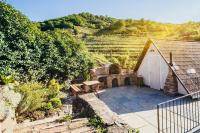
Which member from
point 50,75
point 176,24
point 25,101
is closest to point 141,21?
point 176,24

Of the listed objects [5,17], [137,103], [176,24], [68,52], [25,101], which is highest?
[176,24]

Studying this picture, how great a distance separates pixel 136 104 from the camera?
9.54 m

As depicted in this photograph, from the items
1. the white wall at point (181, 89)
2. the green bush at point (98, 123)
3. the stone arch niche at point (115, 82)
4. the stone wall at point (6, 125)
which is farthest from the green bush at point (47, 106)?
the white wall at point (181, 89)

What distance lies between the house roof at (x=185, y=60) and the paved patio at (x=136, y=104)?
1336 mm

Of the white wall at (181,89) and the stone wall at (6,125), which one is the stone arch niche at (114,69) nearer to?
the white wall at (181,89)

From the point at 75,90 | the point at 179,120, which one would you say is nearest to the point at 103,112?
the point at 179,120

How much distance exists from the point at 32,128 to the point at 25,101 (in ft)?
7.95

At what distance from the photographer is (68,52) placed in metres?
13.6

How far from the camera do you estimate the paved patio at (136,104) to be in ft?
23.9

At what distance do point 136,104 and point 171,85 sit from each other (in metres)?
2.51

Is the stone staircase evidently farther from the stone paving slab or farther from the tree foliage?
the tree foliage

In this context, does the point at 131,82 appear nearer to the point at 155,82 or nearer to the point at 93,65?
the point at 155,82

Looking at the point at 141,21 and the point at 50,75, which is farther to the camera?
the point at 141,21

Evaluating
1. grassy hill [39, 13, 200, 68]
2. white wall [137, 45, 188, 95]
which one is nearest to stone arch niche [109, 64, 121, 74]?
white wall [137, 45, 188, 95]
